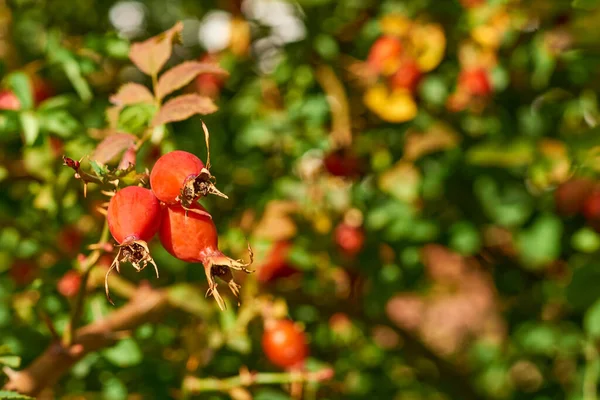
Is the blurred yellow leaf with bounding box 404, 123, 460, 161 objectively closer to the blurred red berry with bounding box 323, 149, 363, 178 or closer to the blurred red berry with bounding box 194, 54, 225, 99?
the blurred red berry with bounding box 323, 149, 363, 178

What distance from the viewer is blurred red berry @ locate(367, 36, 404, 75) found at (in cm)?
184

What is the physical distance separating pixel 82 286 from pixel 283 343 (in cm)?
62

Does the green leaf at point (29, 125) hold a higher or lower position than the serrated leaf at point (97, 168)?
lower

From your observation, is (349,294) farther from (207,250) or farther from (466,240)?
(207,250)

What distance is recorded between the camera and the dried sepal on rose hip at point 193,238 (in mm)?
735

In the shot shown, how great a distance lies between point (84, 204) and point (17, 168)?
0.71 ft

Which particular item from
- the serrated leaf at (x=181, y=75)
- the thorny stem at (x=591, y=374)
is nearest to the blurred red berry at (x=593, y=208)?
the thorny stem at (x=591, y=374)

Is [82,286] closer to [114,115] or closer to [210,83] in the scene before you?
[114,115]

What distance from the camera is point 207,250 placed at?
753 mm

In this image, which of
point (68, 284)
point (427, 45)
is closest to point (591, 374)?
Answer: point (427, 45)

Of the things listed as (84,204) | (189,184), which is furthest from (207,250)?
(84,204)

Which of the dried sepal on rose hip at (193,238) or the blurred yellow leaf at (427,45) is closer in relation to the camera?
the dried sepal on rose hip at (193,238)

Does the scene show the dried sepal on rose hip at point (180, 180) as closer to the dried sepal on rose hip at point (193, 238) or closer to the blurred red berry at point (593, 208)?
the dried sepal on rose hip at point (193, 238)

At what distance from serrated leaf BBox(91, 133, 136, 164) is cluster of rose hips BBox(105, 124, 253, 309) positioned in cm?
9
